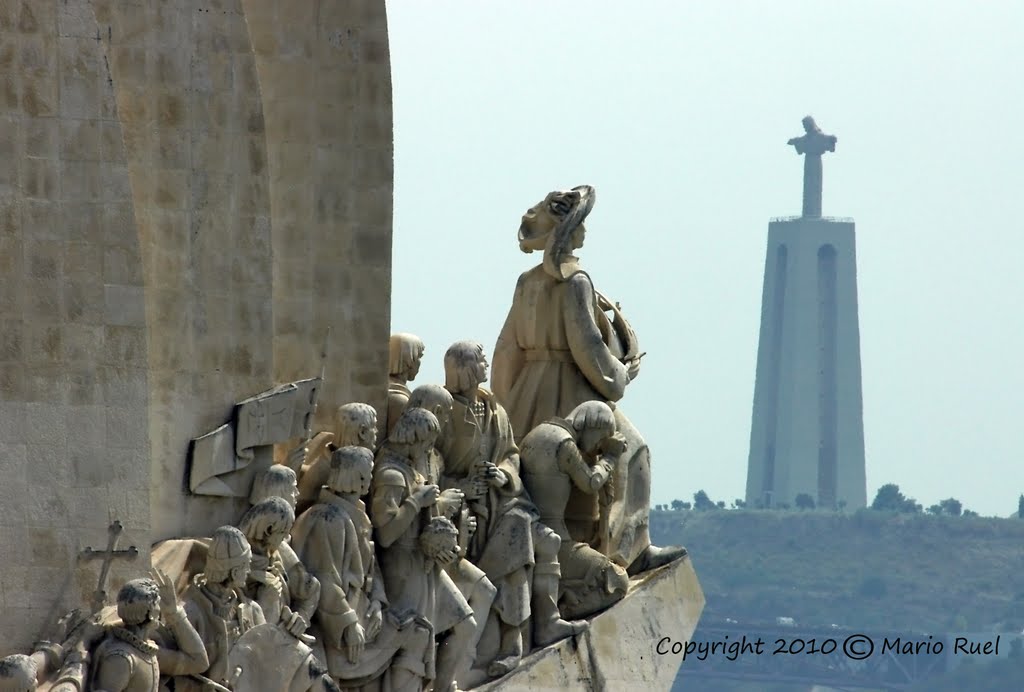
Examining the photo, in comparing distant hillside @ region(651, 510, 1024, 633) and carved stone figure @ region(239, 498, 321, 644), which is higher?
carved stone figure @ region(239, 498, 321, 644)

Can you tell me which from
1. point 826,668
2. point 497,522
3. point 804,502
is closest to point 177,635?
point 497,522

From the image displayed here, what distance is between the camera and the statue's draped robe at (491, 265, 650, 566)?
948 inches

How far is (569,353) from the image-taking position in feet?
79.7

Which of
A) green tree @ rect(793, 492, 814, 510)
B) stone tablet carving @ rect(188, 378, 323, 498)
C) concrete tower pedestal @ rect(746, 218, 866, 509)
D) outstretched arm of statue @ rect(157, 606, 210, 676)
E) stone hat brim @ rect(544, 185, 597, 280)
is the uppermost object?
stone hat brim @ rect(544, 185, 597, 280)

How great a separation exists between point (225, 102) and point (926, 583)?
31.0 m

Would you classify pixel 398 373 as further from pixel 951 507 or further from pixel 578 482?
pixel 951 507

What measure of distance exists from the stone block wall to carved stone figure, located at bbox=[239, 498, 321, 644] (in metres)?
0.33

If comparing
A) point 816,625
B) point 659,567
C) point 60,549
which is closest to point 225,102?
point 60,549

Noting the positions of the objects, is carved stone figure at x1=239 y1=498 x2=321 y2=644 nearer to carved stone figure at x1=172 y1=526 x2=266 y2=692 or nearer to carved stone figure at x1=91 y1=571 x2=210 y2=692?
carved stone figure at x1=172 y1=526 x2=266 y2=692

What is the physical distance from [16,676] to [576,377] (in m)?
6.00

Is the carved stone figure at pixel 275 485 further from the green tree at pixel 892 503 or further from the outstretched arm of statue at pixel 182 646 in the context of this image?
the green tree at pixel 892 503

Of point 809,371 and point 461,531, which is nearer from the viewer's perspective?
point 461,531

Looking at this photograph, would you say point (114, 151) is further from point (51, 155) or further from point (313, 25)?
point (313, 25)

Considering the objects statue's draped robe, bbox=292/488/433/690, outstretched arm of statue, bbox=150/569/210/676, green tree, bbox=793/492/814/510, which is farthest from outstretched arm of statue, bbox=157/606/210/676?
green tree, bbox=793/492/814/510
